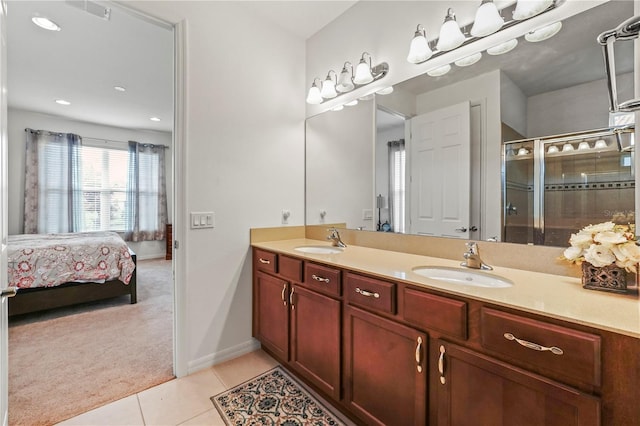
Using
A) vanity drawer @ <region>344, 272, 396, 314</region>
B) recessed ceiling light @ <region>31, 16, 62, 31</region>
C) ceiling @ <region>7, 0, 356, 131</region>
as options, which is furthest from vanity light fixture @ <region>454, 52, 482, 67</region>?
recessed ceiling light @ <region>31, 16, 62, 31</region>

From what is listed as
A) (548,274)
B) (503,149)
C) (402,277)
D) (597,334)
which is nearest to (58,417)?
(402,277)

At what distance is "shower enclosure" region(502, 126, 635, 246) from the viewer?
1.17m

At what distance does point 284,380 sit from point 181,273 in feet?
3.28

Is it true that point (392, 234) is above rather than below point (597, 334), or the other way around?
above

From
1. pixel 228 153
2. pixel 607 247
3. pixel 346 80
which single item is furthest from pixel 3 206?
pixel 607 247

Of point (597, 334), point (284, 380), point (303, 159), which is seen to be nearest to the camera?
point (597, 334)

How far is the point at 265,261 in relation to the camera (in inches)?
83.4

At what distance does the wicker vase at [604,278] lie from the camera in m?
1.01

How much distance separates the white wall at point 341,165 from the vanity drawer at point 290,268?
65 centimetres

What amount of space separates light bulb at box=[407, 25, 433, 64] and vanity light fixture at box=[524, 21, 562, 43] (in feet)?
Result: 1.63

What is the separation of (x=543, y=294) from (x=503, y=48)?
1.24 metres

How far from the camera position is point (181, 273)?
1962 millimetres

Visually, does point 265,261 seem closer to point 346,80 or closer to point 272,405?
point 272,405

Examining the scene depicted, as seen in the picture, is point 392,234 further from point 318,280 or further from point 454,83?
point 454,83
